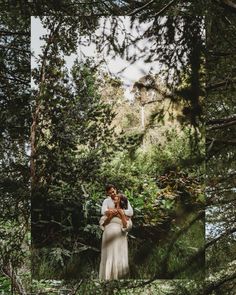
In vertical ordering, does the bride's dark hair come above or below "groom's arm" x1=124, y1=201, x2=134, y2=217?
above

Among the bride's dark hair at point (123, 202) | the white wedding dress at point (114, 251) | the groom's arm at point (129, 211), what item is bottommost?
the white wedding dress at point (114, 251)

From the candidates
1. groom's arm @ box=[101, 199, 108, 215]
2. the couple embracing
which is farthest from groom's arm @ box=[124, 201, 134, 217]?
groom's arm @ box=[101, 199, 108, 215]

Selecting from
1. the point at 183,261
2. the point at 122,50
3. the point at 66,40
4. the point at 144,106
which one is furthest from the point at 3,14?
the point at 183,261

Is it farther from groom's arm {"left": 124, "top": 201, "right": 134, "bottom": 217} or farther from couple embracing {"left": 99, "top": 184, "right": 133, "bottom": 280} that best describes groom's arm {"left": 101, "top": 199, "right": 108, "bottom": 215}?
groom's arm {"left": 124, "top": 201, "right": 134, "bottom": 217}

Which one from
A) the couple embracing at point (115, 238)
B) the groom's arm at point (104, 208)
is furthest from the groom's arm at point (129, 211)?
the groom's arm at point (104, 208)

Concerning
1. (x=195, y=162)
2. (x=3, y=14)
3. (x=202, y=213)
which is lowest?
(x=202, y=213)

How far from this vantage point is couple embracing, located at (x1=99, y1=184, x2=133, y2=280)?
4.19 meters

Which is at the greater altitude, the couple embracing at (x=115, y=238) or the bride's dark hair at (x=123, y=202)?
the bride's dark hair at (x=123, y=202)

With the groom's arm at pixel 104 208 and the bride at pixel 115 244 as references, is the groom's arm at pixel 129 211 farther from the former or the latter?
the groom's arm at pixel 104 208

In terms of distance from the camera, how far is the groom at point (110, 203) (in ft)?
13.8

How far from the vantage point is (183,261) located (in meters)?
4.24

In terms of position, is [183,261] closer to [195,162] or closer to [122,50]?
[195,162]

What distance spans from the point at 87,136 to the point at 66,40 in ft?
2.02

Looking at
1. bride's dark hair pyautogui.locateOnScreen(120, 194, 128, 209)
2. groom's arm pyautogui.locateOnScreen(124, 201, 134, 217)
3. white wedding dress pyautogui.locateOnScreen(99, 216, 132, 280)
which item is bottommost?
white wedding dress pyautogui.locateOnScreen(99, 216, 132, 280)
